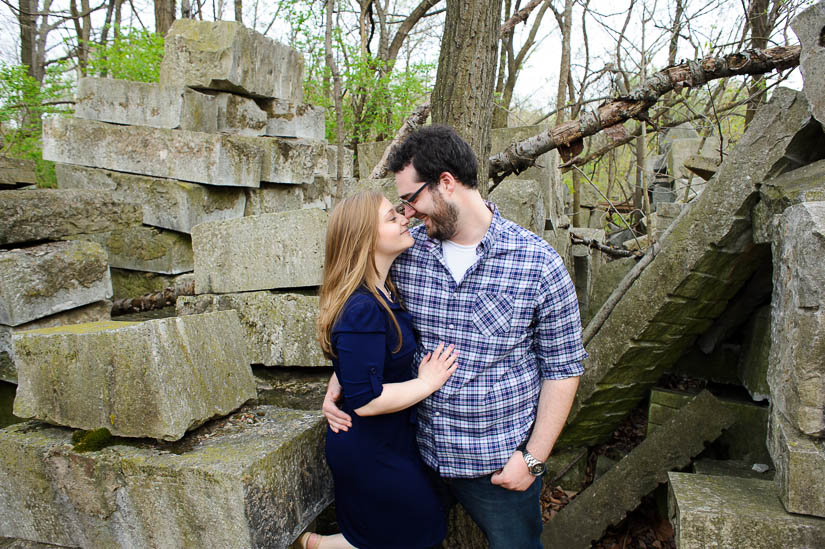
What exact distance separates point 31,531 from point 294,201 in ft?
12.1

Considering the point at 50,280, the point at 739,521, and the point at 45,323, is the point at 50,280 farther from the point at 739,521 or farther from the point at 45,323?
the point at 739,521

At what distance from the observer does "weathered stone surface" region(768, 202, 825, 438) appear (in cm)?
185

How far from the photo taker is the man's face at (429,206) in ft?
7.36

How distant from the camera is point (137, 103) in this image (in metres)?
4.79

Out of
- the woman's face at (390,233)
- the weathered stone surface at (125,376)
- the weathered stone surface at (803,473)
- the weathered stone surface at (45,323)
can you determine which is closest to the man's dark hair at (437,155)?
the woman's face at (390,233)

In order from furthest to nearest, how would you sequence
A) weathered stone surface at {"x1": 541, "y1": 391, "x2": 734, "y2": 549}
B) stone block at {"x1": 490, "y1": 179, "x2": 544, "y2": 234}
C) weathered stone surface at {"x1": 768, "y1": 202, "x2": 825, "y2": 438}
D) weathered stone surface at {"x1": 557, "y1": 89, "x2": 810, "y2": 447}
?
stone block at {"x1": 490, "y1": 179, "x2": 544, "y2": 234}
weathered stone surface at {"x1": 541, "y1": 391, "x2": 734, "y2": 549}
weathered stone surface at {"x1": 557, "y1": 89, "x2": 810, "y2": 447}
weathered stone surface at {"x1": 768, "y1": 202, "x2": 825, "y2": 438}

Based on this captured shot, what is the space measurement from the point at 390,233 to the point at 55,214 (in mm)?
2385

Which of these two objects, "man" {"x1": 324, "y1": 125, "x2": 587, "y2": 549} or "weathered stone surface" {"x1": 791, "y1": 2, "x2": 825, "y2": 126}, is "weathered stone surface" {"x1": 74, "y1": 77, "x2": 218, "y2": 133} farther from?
"weathered stone surface" {"x1": 791, "y1": 2, "x2": 825, "y2": 126}

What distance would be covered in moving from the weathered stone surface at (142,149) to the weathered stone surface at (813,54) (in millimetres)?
4037

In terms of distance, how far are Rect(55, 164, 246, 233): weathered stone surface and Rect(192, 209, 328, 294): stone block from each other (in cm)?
160

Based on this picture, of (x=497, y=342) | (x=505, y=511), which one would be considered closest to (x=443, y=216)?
(x=497, y=342)

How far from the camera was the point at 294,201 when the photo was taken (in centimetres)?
550

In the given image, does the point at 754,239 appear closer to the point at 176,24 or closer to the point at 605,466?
the point at 605,466

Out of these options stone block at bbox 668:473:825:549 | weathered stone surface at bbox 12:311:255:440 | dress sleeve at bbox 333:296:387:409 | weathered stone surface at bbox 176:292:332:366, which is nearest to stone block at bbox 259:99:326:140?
weathered stone surface at bbox 176:292:332:366
